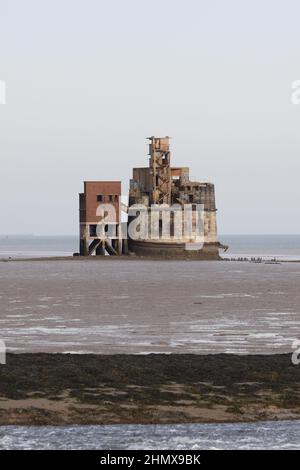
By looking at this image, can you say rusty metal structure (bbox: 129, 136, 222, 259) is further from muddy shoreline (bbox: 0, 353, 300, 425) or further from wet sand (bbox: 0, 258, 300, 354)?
muddy shoreline (bbox: 0, 353, 300, 425)

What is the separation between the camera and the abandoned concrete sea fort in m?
121

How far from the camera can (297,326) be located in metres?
34.8

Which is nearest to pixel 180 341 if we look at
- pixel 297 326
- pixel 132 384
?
pixel 297 326

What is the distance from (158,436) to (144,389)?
2.97 metres

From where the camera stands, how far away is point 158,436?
17.5m

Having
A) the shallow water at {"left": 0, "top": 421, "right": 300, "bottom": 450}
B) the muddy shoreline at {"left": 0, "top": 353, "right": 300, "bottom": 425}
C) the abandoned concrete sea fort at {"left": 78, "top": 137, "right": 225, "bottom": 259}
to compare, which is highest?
the abandoned concrete sea fort at {"left": 78, "top": 137, "right": 225, "bottom": 259}

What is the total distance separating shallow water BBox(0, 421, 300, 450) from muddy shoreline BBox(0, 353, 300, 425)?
14.5 inches

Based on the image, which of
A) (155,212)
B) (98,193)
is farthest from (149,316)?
(155,212)

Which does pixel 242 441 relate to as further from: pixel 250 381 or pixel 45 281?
pixel 45 281

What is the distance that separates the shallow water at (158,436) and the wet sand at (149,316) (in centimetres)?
899

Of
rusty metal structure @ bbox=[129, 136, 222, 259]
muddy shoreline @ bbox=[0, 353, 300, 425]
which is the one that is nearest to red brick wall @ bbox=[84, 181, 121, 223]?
rusty metal structure @ bbox=[129, 136, 222, 259]

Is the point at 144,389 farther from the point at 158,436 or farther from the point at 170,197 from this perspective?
the point at 170,197

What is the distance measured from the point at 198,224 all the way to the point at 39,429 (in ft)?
348
